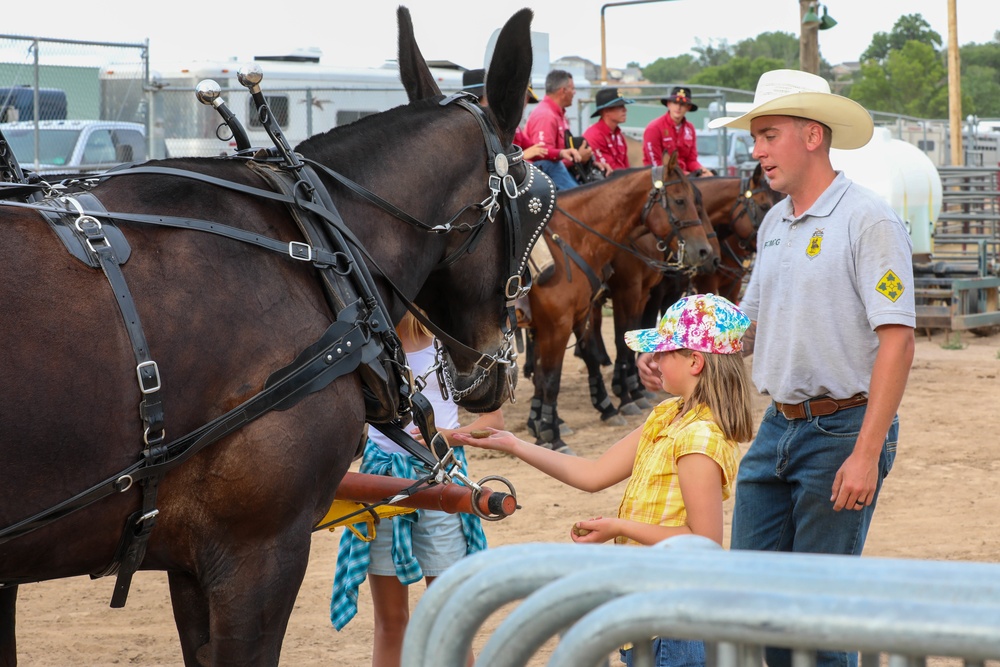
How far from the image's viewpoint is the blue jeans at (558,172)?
33.7 feet

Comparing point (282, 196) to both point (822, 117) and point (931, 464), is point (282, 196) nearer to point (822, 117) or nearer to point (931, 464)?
point (822, 117)

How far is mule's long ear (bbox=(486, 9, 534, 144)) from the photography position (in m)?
3.15

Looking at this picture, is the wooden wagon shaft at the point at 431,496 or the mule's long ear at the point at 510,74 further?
the mule's long ear at the point at 510,74

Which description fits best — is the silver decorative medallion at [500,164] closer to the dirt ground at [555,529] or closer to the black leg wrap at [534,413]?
the dirt ground at [555,529]

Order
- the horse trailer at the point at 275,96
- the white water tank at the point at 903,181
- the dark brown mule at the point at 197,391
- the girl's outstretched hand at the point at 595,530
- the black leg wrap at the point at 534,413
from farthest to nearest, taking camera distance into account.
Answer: the white water tank at the point at 903,181
the horse trailer at the point at 275,96
the black leg wrap at the point at 534,413
the girl's outstretched hand at the point at 595,530
the dark brown mule at the point at 197,391

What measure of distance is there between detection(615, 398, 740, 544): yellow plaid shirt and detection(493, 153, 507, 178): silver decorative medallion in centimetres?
88

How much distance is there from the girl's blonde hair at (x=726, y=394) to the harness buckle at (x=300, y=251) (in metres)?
1.16

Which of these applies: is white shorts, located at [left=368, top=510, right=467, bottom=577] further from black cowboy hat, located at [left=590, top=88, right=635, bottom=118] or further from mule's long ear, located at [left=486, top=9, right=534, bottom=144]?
black cowboy hat, located at [left=590, top=88, right=635, bottom=118]

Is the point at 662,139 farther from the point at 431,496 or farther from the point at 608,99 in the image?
the point at 431,496

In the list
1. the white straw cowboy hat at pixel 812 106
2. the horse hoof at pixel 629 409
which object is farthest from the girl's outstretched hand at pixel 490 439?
the horse hoof at pixel 629 409

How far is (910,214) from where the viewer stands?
44.1 feet

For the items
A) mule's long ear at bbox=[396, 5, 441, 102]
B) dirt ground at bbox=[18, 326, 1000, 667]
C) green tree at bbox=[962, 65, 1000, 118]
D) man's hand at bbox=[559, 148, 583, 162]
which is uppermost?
green tree at bbox=[962, 65, 1000, 118]

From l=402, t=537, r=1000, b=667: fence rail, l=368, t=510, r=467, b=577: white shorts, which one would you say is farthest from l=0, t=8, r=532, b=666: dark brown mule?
l=402, t=537, r=1000, b=667: fence rail

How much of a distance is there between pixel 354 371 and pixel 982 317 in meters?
11.9
